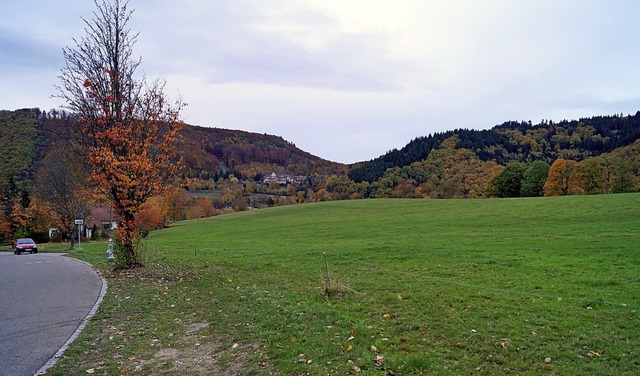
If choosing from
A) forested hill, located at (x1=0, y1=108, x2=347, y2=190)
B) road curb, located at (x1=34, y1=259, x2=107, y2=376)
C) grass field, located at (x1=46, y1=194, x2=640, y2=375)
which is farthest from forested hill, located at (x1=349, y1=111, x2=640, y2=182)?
road curb, located at (x1=34, y1=259, x2=107, y2=376)

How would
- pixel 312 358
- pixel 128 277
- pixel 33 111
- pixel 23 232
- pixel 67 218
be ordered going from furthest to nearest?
pixel 33 111 < pixel 23 232 < pixel 67 218 < pixel 128 277 < pixel 312 358

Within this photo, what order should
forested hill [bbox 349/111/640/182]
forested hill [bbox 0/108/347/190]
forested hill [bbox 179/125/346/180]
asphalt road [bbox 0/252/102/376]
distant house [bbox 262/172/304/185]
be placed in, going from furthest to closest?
forested hill [bbox 179/125/346/180], distant house [bbox 262/172/304/185], forested hill [bbox 349/111/640/182], forested hill [bbox 0/108/347/190], asphalt road [bbox 0/252/102/376]

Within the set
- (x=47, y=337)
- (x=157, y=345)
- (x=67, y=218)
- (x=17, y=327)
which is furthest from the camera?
(x=67, y=218)

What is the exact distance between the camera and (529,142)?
451 ft

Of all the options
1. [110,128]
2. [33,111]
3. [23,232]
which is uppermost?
[33,111]

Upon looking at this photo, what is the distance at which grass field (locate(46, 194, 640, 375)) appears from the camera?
22.9ft

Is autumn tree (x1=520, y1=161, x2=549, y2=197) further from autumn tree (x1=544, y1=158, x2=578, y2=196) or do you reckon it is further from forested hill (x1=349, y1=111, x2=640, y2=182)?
forested hill (x1=349, y1=111, x2=640, y2=182)

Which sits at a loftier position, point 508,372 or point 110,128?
point 110,128

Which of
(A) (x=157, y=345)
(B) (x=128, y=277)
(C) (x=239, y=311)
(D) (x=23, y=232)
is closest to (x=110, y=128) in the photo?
(B) (x=128, y=277)

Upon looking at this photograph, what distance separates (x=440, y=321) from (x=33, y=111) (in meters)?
139

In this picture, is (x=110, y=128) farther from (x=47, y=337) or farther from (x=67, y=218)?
(x=67, y=218)

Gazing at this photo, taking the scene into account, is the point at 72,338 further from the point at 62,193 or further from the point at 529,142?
the point at 529,142

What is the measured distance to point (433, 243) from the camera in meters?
26.1

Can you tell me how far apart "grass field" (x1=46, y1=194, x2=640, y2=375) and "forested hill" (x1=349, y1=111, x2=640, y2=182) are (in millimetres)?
103220
